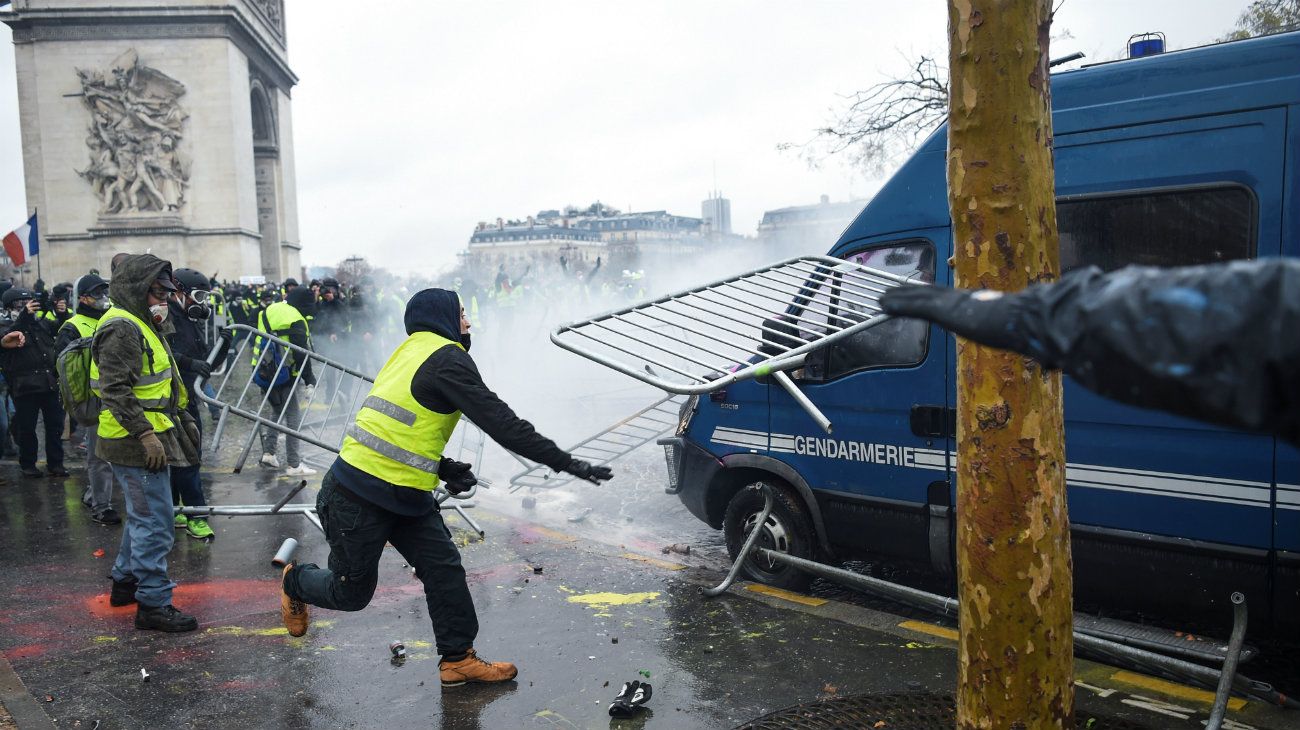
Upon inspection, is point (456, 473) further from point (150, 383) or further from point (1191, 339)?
point (1191, 339)

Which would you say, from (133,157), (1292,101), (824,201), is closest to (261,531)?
(1292,101)

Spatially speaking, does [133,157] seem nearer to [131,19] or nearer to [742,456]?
[131,19]

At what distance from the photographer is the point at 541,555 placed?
652cm

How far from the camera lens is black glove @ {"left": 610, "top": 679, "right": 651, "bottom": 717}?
12.8ft

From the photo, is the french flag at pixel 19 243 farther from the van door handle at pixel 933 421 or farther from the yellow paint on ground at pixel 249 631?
the van door handle at pixel 933 421

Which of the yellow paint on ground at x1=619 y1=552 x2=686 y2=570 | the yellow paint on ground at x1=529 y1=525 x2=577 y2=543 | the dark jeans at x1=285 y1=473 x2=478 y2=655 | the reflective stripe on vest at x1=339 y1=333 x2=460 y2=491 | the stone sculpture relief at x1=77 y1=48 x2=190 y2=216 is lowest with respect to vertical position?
the yellow paint on ground at x1=619 y1=552 x2=686 y2=570

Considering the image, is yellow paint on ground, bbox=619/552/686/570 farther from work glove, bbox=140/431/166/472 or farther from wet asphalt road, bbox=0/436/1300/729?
work glove, bbox=140/431/166/472

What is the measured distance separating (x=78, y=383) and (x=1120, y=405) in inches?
277

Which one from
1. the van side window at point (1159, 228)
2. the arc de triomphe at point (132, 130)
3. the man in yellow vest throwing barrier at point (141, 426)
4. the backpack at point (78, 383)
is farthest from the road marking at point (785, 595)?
the arc de triomphe at point (132, 130)

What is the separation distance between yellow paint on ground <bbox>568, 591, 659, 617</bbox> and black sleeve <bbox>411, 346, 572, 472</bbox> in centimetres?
168

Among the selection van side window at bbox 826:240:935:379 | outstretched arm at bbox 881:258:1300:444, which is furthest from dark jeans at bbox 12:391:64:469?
outstretched arm at bbox 881:258:1300:444

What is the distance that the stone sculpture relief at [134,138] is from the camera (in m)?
28.7

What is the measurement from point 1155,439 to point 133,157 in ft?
104

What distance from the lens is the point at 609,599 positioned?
18.0 feet
